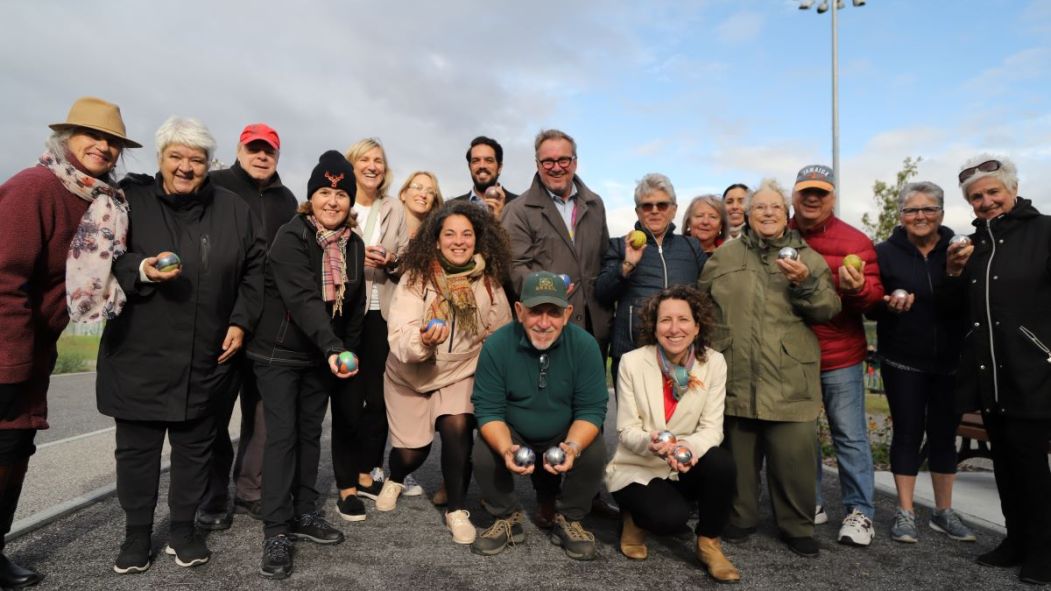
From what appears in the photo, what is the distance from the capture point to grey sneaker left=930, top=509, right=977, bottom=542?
14.9ft

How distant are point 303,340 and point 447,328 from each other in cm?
95

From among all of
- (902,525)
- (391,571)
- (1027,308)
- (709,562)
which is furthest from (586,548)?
(1027,308)

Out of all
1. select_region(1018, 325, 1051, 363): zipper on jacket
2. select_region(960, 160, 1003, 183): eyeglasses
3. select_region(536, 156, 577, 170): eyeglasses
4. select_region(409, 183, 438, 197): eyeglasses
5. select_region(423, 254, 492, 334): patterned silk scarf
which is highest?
select_region(536, 156, 577, 170): eyeglasses

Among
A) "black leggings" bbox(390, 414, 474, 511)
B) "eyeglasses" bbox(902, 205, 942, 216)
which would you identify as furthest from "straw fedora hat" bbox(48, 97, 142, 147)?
"eyeglasses" bbox(902, 205, 942, 216)

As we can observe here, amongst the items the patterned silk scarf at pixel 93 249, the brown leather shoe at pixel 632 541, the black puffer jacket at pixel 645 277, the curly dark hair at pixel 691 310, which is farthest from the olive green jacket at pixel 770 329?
the patterned silk scarf at pixel 93 249

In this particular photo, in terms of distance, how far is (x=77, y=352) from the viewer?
57.9ft

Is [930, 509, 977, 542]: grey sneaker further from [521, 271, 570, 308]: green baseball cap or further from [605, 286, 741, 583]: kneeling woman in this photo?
[521, 271, 570, 308]: green baseball cap

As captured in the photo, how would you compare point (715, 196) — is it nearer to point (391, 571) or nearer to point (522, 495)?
point (522, 495)

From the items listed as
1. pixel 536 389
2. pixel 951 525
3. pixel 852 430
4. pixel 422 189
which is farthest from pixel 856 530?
pixel 422 189

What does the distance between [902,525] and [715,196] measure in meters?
2.93

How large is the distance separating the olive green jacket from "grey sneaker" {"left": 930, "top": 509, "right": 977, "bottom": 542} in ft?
4.74

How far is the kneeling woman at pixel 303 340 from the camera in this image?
157 inches

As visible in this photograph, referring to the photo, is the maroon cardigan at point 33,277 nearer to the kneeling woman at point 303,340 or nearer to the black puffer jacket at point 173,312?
the black puffer jacket at point 173,312

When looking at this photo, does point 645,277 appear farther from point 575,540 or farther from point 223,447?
point 223,447
